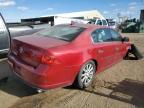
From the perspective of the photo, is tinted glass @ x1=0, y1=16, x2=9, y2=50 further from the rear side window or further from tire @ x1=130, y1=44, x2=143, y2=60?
tire @ x1=130, y1=44, x2=143, y2=60

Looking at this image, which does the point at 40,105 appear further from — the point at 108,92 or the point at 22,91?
the point at 108,92

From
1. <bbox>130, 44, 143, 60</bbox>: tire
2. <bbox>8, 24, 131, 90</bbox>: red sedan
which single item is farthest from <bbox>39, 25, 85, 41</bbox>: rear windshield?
<bbox>130, 44, 143, 60</bbox>: tire

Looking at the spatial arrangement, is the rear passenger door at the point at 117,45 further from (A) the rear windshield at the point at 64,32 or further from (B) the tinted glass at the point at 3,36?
→ (B) the tinted glass at the point at 3,36

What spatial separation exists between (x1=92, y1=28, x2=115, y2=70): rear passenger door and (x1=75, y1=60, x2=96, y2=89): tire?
32cm

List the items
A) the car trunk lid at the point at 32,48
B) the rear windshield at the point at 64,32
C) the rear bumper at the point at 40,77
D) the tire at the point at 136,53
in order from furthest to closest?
the tire at the point at 136,53 → the rear windshield at the point at 64,32 → the car trunk lid at the point at 32,48 → the rear bumper at the point at 40,77

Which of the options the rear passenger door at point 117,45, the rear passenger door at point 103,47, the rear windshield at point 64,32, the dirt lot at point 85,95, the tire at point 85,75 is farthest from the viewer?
the rear passenger door at point 117,45

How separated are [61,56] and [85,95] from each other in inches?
45.0

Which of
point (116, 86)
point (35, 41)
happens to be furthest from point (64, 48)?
point (116, 86)

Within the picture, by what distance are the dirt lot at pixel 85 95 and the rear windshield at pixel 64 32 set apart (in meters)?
1.22

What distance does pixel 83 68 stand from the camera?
5184 mm

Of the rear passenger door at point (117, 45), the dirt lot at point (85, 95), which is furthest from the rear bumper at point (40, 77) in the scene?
the rear passenger door at point (117, 45)

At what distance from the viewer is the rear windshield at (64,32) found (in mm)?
5302

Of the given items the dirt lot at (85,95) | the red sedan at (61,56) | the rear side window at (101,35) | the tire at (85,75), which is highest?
the rear side window at (101,35)

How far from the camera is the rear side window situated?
5.79 metres
